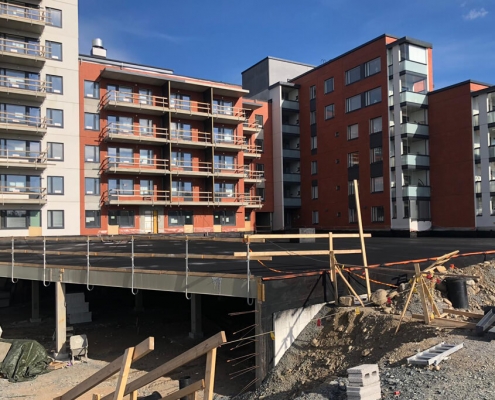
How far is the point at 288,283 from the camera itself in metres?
10.0

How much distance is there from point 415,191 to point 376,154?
532 centimetres

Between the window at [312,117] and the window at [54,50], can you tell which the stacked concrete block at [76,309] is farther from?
the window at [312,117]

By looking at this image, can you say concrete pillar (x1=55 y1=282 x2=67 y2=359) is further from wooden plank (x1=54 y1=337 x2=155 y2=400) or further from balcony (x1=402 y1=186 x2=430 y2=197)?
balcony (x1=402 y1=186 x2=430 y2=197)

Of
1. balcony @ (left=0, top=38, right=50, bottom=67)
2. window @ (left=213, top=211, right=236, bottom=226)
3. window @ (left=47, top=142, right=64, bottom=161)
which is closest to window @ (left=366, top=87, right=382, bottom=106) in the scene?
window @ (left=213, top=211, right=236, bottom=226)

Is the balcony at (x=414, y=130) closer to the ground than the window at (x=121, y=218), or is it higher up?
higher up

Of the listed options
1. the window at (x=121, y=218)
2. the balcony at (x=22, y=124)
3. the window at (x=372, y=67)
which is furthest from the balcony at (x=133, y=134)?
the window at (x=372, y=67)

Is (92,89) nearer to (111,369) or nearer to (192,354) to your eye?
(111,369)

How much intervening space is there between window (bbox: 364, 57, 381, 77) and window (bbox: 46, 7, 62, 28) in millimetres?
27389

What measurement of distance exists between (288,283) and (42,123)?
31819 millimetres

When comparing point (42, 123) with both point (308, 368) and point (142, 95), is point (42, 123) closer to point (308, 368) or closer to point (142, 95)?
point (142, 95)

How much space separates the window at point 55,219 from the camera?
119ft

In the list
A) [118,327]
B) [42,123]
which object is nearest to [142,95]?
[42,123]

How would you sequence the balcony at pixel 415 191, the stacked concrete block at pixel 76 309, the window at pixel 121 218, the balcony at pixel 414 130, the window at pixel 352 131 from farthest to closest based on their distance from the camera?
the window at pixel 352 131, the balcony at pixel 414 130, the balcony at pixel 415 191, the window at pixel 121 218, the stacked concrete block at pixel 76 309

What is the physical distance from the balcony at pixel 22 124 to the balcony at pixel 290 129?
2579 cm
